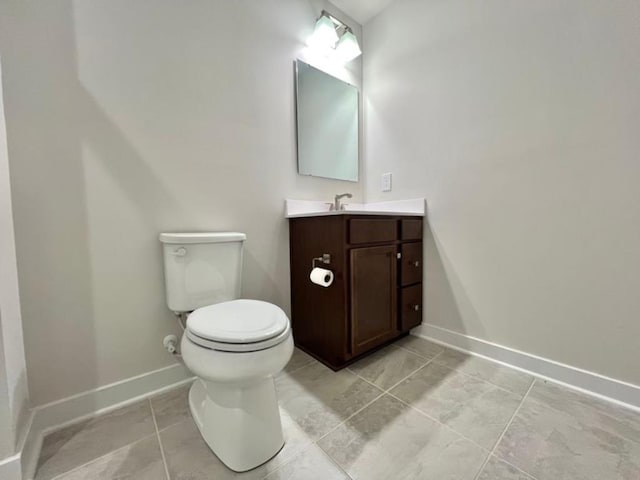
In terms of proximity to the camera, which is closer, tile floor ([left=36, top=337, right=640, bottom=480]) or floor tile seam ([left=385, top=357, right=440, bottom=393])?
tile floor ([left=36, top=337, right=640, bottom=480])

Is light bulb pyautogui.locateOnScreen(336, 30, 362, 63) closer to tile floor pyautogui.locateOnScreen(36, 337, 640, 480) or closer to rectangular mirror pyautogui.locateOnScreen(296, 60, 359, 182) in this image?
rectangular mirror pyautogui.locateOnScreen(296, 60, 359, 182)

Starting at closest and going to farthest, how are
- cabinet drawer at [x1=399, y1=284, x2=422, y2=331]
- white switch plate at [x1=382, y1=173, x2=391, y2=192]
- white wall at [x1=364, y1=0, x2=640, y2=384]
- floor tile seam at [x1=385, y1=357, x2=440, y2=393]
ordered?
white wall at [x1=364, y1=0, x2=640, y2=384], floor tile seam at [x1=385, y1=357, x2=440, y2=393], cabinet drawer at [x1=399, y1=284, x2=422, y2=331], white switch plate at [x1=382, y1=173, x2=391, y2=192]

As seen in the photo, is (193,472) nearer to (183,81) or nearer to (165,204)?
(165,204)

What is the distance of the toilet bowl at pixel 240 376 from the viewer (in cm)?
74

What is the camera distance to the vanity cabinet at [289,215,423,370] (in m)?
1.21

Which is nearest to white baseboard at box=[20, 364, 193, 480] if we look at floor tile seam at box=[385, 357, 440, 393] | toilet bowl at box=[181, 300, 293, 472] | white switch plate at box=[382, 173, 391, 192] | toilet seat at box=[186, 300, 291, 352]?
toilet bowl at box=[181, 300, 293, 472]

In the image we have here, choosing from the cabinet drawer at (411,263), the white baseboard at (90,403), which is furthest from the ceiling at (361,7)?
the white baseboard at (90,403)

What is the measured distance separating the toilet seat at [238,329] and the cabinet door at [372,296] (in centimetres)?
47

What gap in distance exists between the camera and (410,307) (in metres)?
1.55

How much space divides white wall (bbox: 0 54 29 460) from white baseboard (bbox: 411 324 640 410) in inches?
70.9

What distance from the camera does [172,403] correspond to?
1077 millimetres

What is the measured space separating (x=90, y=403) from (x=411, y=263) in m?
1.63

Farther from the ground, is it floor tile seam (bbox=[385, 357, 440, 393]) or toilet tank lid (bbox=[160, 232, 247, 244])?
toilet tank lid (bbox=[160, 232, 247, 244])

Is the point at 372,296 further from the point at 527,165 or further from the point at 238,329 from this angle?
the point at 527,165
